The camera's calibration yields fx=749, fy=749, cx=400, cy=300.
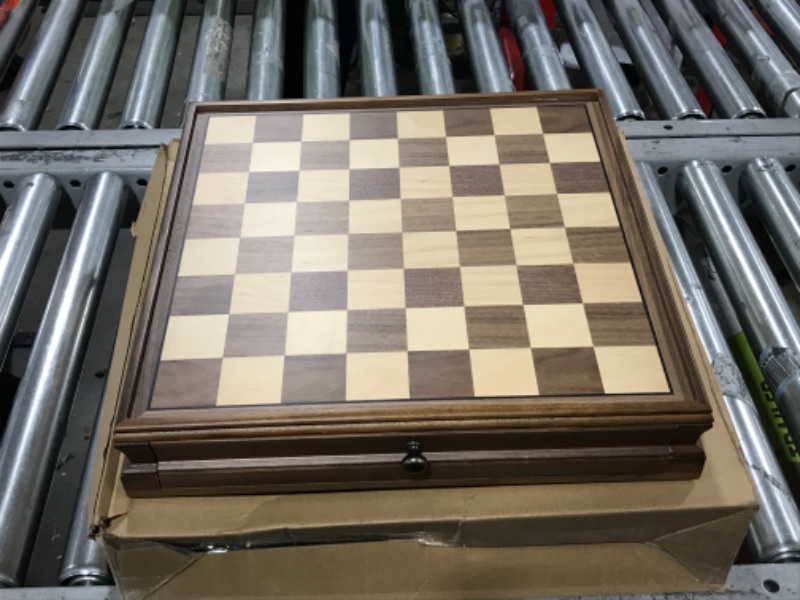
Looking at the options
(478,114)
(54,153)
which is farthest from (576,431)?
(54,153)

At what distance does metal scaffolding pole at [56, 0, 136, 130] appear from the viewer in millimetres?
1789

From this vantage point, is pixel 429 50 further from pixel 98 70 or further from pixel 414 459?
pixel 414 459

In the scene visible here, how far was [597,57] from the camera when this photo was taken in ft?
6.53

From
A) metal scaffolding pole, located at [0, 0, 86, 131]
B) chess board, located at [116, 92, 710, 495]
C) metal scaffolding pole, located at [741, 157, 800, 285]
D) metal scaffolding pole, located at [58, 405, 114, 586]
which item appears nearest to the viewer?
chess board, located at [116, 92, 710, 495]

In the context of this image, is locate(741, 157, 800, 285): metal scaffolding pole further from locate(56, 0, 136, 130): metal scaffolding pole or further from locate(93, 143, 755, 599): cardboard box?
locate(56, 0, 136, 130): metal scaffolding pole

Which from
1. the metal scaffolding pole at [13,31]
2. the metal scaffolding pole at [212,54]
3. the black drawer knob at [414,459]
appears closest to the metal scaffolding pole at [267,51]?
the metal scaffolding pole at [212,54]

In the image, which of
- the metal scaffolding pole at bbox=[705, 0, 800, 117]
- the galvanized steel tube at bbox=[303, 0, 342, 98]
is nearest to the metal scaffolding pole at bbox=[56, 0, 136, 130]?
the galvanized steel tube at bbox=[303, 0, 342, 98]

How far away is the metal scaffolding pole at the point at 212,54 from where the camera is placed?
1868mm

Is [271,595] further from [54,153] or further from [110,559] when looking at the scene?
[54,153]

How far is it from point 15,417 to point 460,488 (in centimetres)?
78

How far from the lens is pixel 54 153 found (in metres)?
1.70

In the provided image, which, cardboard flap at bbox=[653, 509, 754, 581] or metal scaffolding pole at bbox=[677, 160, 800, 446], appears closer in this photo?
cardboard flap at bbox=[653, 509, 754, 581]

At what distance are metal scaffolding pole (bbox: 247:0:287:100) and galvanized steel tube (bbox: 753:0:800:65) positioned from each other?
139 cm

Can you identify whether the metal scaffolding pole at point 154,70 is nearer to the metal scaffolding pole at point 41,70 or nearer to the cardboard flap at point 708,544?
the metal scaffolding pole at point 41,70
